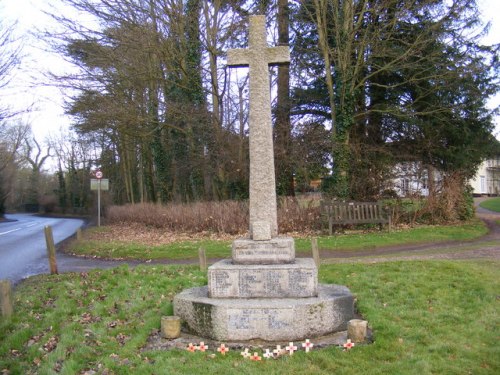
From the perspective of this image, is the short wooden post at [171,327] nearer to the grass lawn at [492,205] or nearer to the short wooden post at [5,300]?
the short wooden post at [5,300]

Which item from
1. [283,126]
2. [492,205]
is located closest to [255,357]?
[283,126]

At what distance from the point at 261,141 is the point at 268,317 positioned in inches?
95.5

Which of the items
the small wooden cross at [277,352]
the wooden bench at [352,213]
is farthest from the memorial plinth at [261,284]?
the wooden bench at [352,213]

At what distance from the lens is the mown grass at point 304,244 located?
47.5 ft

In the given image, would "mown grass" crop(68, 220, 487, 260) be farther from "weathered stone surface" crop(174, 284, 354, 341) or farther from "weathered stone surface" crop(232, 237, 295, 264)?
"weathered stone surface" crop(174, 284, 354, 341)

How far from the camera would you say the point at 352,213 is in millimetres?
18109

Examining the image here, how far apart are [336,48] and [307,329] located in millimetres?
17195

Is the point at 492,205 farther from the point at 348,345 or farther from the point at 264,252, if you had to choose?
the point at 348,345

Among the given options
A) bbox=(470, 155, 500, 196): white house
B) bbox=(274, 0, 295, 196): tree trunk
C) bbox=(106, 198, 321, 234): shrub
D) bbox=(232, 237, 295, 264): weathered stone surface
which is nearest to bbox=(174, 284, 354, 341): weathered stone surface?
bbox=(232, 237, 295, 264): weathered stone surface


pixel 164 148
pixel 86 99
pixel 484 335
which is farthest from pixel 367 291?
pixel 164 148

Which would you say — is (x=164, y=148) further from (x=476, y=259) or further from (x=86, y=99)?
(x=476, y=259)

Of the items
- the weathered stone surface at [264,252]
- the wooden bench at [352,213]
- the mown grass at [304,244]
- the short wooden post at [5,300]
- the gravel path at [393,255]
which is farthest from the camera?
the wooden bench at [352,213]

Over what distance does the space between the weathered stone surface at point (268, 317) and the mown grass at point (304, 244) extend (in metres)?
7.79

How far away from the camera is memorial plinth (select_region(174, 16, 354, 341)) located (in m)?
5.62
